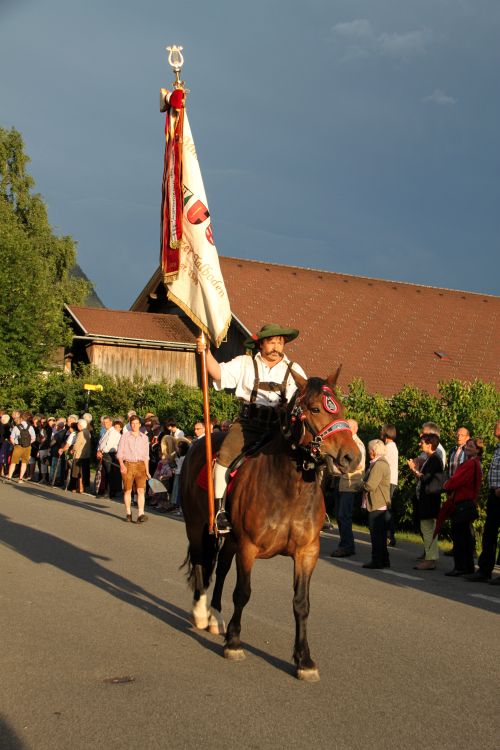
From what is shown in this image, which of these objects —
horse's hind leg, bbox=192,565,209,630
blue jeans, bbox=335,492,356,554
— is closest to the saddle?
horse's hind leg, bbox=192,565,209,630

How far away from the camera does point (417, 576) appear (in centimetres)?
1202

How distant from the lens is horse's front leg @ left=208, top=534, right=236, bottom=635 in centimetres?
777

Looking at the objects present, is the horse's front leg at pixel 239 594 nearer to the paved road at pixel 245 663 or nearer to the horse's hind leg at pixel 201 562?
the paved road at pixel 245 663

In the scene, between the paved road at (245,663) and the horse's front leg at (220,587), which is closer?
the paved road at (245,663)

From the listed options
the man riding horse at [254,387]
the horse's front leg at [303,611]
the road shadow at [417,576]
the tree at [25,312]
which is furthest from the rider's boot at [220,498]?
the tree at [25,312]

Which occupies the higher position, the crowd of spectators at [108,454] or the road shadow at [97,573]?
the crowd of spectators at [108,454]

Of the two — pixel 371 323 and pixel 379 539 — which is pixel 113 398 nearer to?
pixel 371 323

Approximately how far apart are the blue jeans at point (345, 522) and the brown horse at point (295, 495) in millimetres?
7160

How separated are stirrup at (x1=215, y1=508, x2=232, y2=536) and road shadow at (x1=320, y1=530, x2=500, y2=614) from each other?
383 cm

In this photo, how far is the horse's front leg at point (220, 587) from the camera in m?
7.77

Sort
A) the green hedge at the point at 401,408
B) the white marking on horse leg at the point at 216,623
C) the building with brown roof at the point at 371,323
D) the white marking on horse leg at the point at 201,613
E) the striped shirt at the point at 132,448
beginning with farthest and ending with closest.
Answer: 1. the building with brown roof at the point at 371,323
2. the striped shirt at the point at 132,448
3. the green hedge at the point at 401,408
4. the white marking on horse leg at the point at 201,613
5. the white marking on horse leg at the point at 216,623

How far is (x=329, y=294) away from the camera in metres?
37.5

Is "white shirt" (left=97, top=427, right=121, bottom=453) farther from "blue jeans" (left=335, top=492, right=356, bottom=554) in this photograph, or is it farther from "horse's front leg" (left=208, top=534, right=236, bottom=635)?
"horse's front leg" (left=208, top=534, right=236, bottom=635)

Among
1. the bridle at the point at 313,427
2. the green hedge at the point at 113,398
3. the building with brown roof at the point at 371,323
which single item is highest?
the building with brown roof at the point at 371,323
